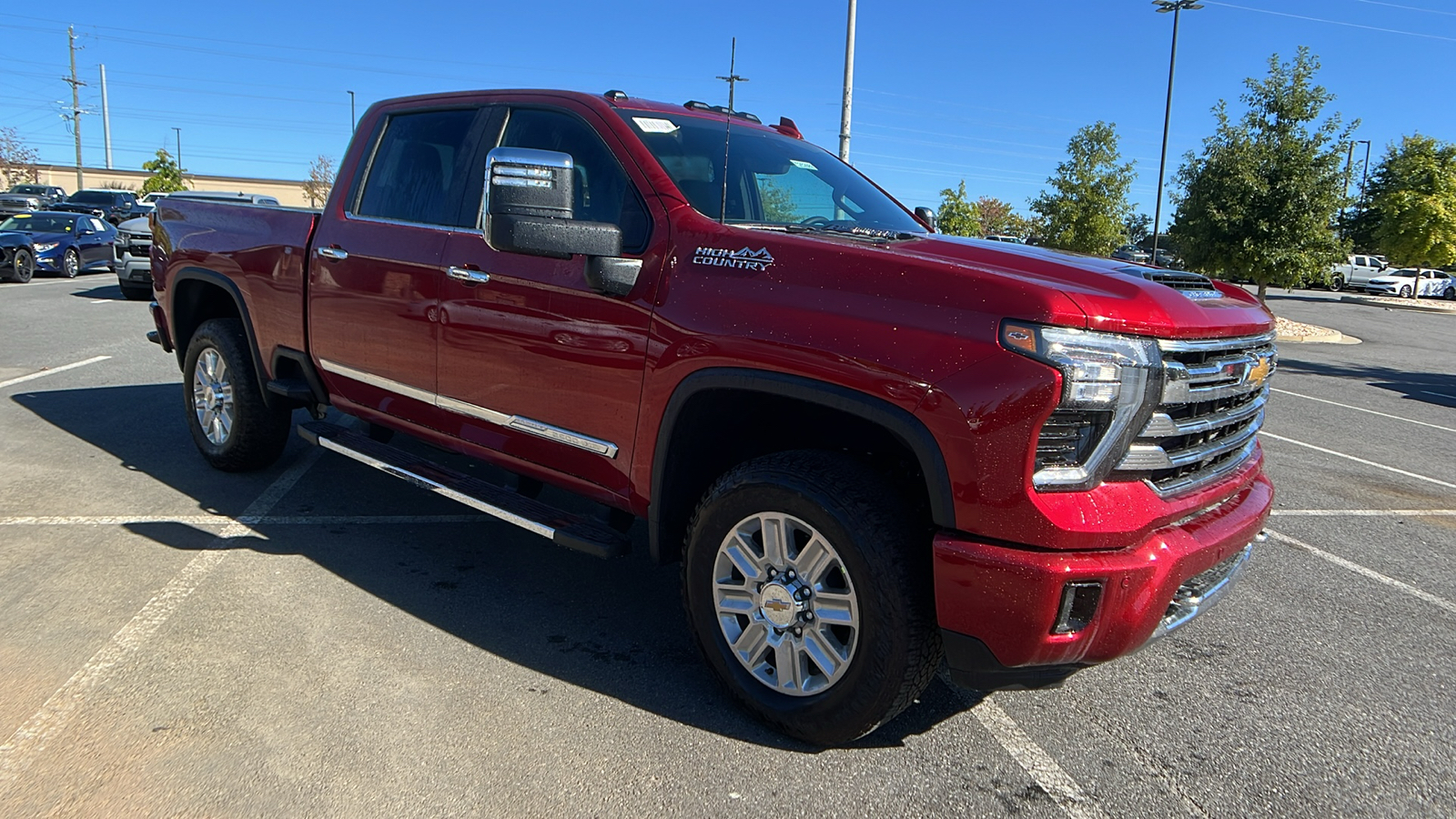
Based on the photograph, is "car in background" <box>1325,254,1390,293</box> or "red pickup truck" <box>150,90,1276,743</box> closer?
"red pickup truck" <box>150,90,1276,743</box>

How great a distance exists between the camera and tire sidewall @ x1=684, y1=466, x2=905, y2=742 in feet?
9.29

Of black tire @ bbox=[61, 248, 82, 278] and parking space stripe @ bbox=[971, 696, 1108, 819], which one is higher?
black tire @ bbox=[61, 248, 82, 278]

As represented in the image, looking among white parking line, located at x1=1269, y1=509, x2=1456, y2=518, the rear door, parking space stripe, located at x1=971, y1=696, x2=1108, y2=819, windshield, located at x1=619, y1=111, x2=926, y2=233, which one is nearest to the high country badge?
windshield, located at x1=619, y1=111, x2=926, y2=233

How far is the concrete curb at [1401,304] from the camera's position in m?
37.0

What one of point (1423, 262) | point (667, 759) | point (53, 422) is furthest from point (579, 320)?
point (1423, 262)

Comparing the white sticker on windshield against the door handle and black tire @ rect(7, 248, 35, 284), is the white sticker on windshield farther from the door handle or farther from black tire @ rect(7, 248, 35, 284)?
black tire @ rect(7, 248, 35, 284)

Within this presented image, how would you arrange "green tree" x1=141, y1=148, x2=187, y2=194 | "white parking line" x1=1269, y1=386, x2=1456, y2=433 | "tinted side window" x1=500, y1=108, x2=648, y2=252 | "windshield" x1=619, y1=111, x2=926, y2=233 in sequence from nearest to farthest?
"tinted side window" x1=500, y1=108, x2=648, y2=252
"windshield" x1=619, y1=111, x2=926, y2=233
"white parking line" x1=1269, y1=386, x2=1456, y2=433
"green tree" x1=141, y1=148, x2=187, y2=194

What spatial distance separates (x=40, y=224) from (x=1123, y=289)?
23.5m

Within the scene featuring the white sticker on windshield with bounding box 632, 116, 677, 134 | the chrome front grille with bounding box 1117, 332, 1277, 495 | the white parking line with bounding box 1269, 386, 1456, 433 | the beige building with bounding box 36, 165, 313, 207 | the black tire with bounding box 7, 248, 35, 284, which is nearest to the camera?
the chrome front grille with bounding box 1117, 332, 1277, 495

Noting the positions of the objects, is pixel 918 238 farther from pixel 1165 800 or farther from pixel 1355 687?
pixel 1355 687

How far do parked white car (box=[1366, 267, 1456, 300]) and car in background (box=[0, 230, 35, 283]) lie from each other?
167 ft

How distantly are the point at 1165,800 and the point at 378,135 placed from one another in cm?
440

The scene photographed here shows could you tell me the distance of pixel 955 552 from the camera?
2.66 m

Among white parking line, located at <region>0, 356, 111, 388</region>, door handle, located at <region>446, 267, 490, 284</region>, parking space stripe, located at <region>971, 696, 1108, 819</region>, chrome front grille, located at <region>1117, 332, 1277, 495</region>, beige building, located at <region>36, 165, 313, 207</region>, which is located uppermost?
beige building, located at <region>36, 165, 313, 207</region>
